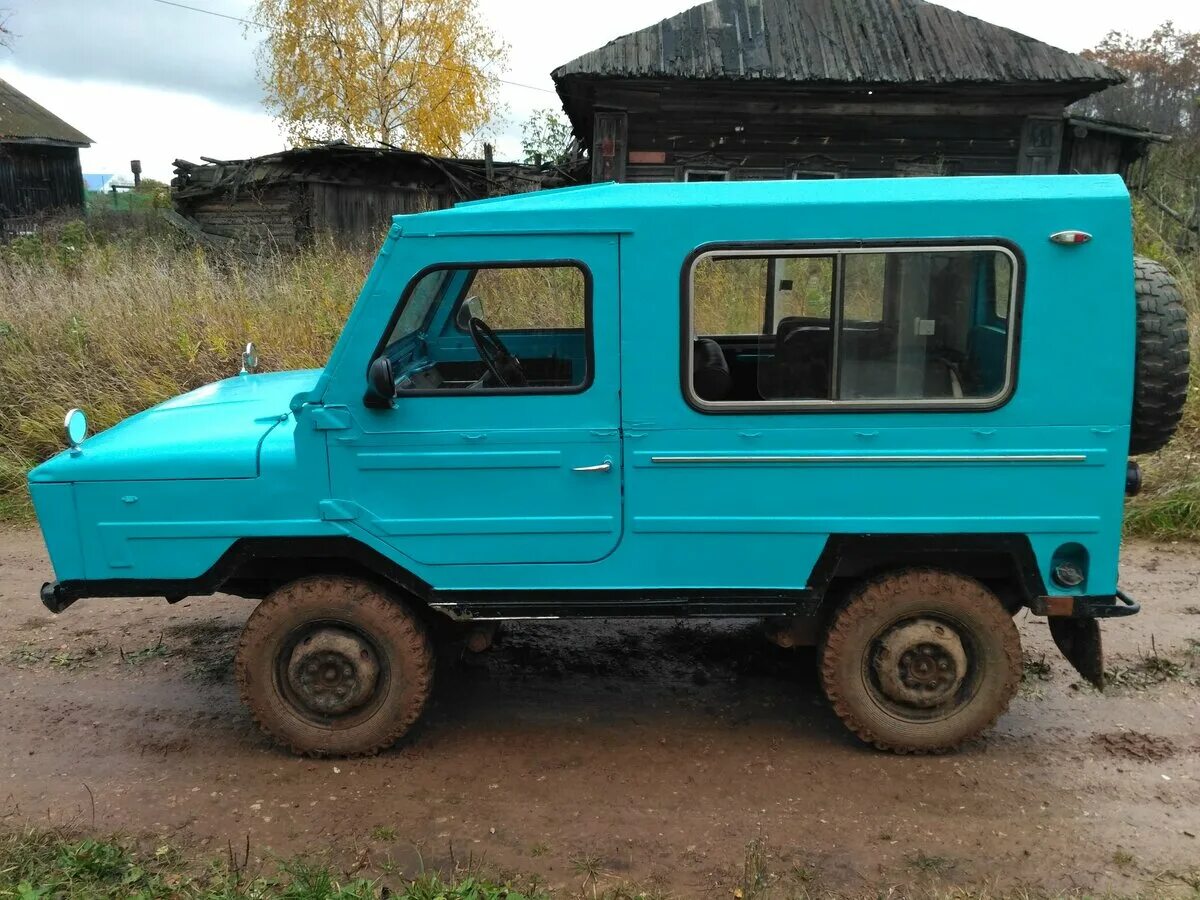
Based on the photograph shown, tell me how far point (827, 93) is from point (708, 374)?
36.0 feet

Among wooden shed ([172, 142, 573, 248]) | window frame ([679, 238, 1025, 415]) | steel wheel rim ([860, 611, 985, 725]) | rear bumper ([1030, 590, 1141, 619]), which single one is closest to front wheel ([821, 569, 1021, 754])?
steel wheel rim ([860, 611, 985, 725])

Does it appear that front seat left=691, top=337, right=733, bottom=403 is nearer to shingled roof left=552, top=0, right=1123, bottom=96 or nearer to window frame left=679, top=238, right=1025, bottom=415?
window frame left=679, top=238, right=1025, bottom=415

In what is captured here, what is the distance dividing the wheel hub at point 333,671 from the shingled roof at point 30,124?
97.1 ft

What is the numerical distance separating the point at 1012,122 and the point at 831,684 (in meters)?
12.4

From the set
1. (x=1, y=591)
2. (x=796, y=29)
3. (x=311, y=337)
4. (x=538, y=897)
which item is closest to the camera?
(x=538, y=897)

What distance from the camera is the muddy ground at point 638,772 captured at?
314cm

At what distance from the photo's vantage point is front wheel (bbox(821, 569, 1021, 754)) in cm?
359

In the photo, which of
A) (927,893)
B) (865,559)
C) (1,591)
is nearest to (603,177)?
(1,591)

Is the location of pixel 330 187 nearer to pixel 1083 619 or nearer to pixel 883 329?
pixel 883 329

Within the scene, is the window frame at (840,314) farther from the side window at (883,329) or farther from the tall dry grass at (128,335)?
the tall dry grass at (128,335)

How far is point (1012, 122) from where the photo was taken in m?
13.4

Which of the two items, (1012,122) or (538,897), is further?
(1012,122)

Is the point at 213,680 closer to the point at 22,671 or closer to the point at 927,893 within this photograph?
the point at 22,671

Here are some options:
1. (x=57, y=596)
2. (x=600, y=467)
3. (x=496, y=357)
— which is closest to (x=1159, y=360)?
(x=600, y=467)
